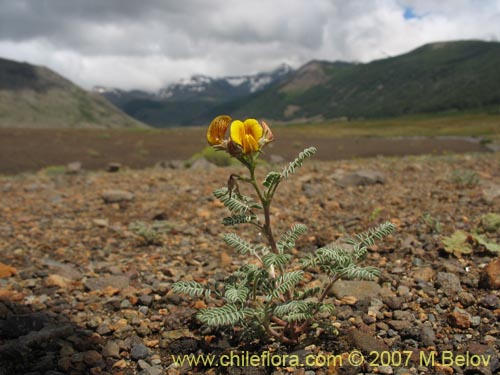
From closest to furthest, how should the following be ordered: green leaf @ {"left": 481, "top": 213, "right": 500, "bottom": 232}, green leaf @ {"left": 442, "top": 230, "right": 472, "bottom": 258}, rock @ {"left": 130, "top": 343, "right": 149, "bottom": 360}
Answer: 1. rock @ {"left": 130, "top": 343, "right": 149, "bottom": 360}
2. green leaf @ {"left": 442, "top": 230, "right": 472, "bottom": 258}
3. green leaf @ {"left": 481, "top": 213, "right": 500, "bottom": 232}

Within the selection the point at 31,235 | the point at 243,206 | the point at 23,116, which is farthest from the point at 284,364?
the point at 23,116

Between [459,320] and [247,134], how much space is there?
2.14 m

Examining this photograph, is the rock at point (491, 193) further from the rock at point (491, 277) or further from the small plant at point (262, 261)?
the small plant at point (262, 261)

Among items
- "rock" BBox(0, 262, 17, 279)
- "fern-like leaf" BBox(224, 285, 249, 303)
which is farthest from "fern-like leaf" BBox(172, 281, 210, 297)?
"rock" BBox(0, 262, 17, 279)

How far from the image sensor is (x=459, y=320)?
2.99 meters

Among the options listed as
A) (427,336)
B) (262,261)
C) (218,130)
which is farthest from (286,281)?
(427,336)

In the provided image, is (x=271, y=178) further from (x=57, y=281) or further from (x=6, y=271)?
(x=6, y=271)

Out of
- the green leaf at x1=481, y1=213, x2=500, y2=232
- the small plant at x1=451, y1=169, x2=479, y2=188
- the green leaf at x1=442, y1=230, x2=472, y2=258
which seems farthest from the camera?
the small plant at x1=451, y1=169, x2=479, y2=188

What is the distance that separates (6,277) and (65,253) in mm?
1019

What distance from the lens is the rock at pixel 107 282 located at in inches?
160

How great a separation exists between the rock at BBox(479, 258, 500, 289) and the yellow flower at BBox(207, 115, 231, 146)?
2.66m

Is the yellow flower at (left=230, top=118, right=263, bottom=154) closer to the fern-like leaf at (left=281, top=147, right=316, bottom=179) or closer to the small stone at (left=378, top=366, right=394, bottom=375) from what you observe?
the fern-like leaf at (left=281, top=147, right=316, bottom=179)

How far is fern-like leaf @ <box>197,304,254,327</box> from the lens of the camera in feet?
7.63

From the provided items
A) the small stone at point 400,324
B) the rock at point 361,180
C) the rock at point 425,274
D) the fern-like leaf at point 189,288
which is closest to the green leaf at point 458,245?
the rock at point 425,274
